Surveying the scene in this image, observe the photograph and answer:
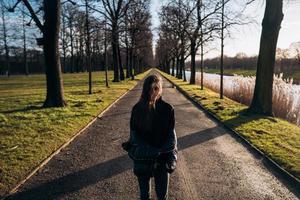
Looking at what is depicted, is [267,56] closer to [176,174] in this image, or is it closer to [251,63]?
[176,174]

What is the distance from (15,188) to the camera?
5.74 m

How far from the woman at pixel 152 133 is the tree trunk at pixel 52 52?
11624 millimetres

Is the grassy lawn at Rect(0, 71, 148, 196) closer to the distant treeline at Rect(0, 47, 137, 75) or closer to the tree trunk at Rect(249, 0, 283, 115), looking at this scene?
the tree trunk at Rect(249, 0, 283, 115)

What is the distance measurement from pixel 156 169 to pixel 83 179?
2657 millimetres

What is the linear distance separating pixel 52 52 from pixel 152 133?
12.0 meters

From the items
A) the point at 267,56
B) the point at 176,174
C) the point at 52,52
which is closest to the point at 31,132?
the point at 176,174

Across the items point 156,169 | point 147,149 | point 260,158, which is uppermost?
point 147,149

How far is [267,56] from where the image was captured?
13.4 metres

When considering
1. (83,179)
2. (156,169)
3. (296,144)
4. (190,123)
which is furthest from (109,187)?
(190,123)

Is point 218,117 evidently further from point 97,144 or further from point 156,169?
point 156,169

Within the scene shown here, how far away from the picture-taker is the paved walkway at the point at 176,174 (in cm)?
554

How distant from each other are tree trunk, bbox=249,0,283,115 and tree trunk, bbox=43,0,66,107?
8.63 metres

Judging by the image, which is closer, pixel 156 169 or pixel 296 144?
pixel 156 169

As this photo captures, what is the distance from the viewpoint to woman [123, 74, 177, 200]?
3.84m
